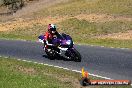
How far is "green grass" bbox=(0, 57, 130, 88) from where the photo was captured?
1530cm

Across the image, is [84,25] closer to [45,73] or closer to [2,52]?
[2,52]

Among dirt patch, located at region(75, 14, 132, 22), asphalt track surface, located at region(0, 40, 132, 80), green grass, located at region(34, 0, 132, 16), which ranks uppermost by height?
green grass, located at region(34, 0, 132, 16)

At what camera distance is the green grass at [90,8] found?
50963mm

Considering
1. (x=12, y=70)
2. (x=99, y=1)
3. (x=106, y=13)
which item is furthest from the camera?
(x=99, y=1)

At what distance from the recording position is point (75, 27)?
4334 cm

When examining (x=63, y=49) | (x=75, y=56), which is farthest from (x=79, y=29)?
(x=75, y=56)

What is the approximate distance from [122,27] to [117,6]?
489 inches

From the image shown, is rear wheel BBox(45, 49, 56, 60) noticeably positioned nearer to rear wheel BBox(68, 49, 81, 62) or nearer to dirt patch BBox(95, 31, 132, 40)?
rear wheel BBox(68, 49, 81, 62)

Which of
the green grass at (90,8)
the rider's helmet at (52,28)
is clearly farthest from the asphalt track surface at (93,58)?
the green grass at (90,8)

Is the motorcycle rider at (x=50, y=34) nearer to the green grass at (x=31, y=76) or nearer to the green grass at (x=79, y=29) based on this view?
the green grass at (x=31, y=76)

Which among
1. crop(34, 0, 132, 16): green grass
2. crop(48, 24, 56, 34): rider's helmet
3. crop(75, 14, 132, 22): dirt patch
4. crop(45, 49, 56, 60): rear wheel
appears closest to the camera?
crop(48, 24, 56, 34): rider's helmet

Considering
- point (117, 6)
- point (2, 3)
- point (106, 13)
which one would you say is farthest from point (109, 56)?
point (2, 3)

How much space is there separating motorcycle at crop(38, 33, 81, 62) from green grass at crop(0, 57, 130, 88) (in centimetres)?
240

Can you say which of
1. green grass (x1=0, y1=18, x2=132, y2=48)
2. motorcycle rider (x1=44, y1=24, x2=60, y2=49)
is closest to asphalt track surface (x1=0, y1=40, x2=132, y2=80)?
motorcycle rider (x1=44, y1=24, x2=60, y2=49)
